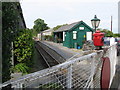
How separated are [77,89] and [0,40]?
6.71 feet

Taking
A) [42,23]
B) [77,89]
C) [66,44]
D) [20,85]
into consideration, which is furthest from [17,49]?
[42,23]

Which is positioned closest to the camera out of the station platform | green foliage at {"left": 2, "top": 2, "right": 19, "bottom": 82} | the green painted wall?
green foliage at {"left": 2, "top": 2, "right": 19, "bottom": 82}

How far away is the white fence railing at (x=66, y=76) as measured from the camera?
69.0 inches

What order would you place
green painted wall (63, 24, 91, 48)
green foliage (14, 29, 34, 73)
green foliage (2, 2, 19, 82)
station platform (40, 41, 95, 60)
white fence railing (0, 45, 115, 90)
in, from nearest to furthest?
white fence railing (0, 45, 115, 90)
green foliage (2, 2, 19, 82)
station platform (40, 41, 95, 60)
green foliage (14, 29, 34, 73)
green painted wall (63, 24, 91, 48)

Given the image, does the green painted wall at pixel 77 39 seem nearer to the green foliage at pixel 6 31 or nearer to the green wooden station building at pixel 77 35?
the green wooden station building at pixel 77 35

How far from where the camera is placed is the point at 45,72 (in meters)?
1.92

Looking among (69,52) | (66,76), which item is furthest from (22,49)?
(69,52)

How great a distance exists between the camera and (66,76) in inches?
93.7

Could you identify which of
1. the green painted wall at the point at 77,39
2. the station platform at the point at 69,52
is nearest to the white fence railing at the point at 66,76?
the station platform at the point at 69,52

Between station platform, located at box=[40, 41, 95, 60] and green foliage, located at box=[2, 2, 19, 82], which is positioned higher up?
green foliage, located at box=[2, 2, 19, 82]

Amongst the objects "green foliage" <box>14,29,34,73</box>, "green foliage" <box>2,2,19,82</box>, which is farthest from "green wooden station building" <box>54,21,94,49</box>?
"green foliage" <box>2,2,19,82</box>

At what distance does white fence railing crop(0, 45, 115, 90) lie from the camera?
175 centimetres

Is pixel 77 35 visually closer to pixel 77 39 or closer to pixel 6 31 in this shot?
pixel 77 39

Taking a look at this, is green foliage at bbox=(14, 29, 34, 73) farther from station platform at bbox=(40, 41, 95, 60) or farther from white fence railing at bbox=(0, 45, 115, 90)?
white fence railing at bbox=(0, 45, 115, 90)
